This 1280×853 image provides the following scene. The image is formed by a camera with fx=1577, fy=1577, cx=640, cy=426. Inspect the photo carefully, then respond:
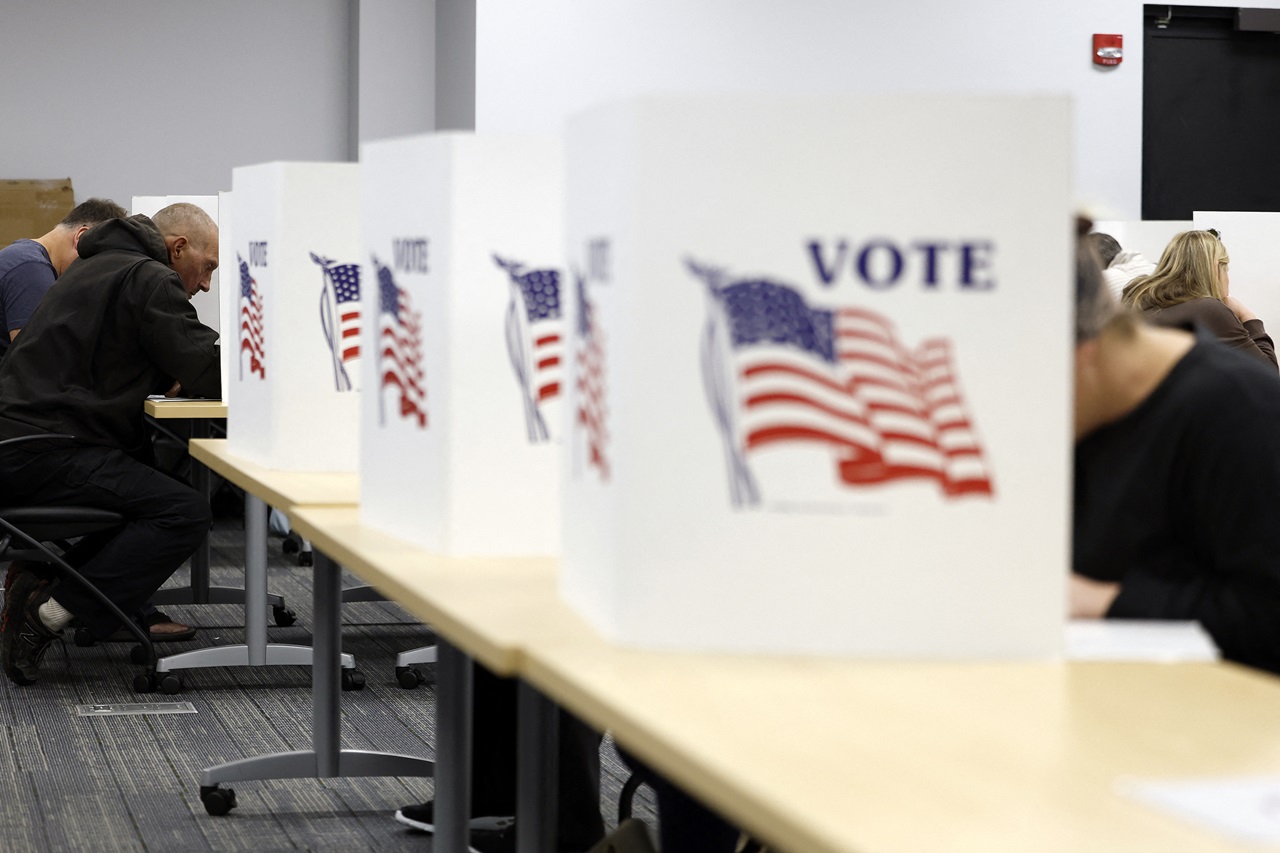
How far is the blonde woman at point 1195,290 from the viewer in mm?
4133

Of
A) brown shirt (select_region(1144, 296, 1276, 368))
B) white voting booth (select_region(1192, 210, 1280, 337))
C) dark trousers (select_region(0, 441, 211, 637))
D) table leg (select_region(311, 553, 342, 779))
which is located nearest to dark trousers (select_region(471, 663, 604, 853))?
table leg (select_region(311, 553, 342, 779))

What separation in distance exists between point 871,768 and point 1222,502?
73cm

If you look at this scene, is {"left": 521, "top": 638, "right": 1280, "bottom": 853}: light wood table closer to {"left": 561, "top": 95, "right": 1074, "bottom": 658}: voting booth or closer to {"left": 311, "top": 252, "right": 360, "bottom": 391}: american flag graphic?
{"left": 561, "top": 95, "right": 1074, "bottom": 658}: voting booth

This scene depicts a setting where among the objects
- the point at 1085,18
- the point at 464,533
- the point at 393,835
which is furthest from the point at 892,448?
the point at 1085,18

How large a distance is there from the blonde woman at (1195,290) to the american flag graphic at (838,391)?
312cm

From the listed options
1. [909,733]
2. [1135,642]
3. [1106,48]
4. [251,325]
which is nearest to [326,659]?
[251,325]

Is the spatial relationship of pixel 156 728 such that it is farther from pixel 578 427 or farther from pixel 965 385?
pixel 965 385

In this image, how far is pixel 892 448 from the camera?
1.19 metres

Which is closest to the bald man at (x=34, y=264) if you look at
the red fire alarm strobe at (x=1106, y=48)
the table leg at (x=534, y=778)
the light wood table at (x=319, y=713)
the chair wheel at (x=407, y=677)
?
the chair wheel at (x=407, y=677)

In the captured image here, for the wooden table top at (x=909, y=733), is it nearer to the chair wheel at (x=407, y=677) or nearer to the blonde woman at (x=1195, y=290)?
the chair wheel at (x=407, y=677)

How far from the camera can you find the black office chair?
153 inches

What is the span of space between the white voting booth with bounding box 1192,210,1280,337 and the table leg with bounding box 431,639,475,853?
3.86 m

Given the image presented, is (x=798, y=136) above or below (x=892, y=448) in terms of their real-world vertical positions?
above

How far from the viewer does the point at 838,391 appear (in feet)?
3.89
